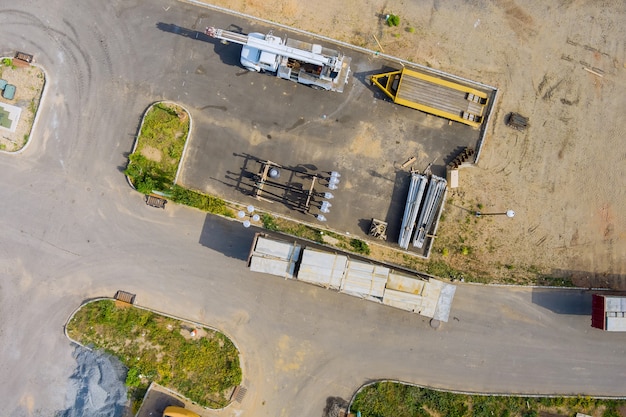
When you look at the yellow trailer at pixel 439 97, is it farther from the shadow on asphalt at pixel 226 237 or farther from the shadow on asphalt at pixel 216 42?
the shadow on asphalt at pixel 226 237

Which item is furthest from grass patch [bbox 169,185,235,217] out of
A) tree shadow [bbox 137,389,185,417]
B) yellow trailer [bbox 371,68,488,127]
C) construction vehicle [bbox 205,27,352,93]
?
yellow trailer [bbox 371,68,488,127]

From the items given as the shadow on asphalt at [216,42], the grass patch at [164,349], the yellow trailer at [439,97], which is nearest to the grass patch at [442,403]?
the grass patch at [164,349]

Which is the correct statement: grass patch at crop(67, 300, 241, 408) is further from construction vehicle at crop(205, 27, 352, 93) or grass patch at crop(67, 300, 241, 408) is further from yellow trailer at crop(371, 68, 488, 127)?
yellow trailer at crop(371, 68, 488, 127)

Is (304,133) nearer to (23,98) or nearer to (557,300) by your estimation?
(23,98)

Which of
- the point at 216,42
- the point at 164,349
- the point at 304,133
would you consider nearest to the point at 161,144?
the point at 216,42

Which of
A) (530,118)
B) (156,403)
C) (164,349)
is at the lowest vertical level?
(156,403)

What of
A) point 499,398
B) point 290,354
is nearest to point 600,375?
point 499,398

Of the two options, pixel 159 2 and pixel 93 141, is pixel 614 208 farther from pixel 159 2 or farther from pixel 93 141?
pixel 93 141
